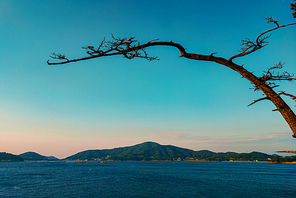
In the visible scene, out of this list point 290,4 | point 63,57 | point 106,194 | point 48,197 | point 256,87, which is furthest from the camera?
point 106,194

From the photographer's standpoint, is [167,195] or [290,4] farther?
[167,195]

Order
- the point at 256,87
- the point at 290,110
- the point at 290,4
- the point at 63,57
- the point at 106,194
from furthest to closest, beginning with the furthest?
the point at 106,194, the point at 290,4, the point at 256,87, the point at 290,110, the point at 63,57

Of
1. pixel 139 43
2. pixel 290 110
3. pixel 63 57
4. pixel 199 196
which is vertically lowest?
pixel 199 196

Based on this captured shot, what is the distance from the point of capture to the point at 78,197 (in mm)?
57812

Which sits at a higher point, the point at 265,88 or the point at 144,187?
the point at 265,88

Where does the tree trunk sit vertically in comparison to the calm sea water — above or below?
above

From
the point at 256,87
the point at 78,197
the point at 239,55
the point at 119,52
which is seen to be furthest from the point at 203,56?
the point at 78,197

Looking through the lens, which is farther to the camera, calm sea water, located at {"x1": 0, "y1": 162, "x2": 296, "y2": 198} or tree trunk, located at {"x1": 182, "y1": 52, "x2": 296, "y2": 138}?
calm sea water, located at {"x1": 0, "y1": 162, "x2": 296, "y2": 198}

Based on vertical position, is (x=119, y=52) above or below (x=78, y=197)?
above

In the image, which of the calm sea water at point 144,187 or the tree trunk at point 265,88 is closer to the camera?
the tree trunk at point 265,88

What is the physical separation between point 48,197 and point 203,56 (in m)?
73.1

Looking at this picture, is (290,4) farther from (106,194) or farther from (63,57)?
(106,194)

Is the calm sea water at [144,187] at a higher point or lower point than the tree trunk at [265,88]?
lower

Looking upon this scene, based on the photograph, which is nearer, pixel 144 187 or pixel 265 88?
pixel 265 88
